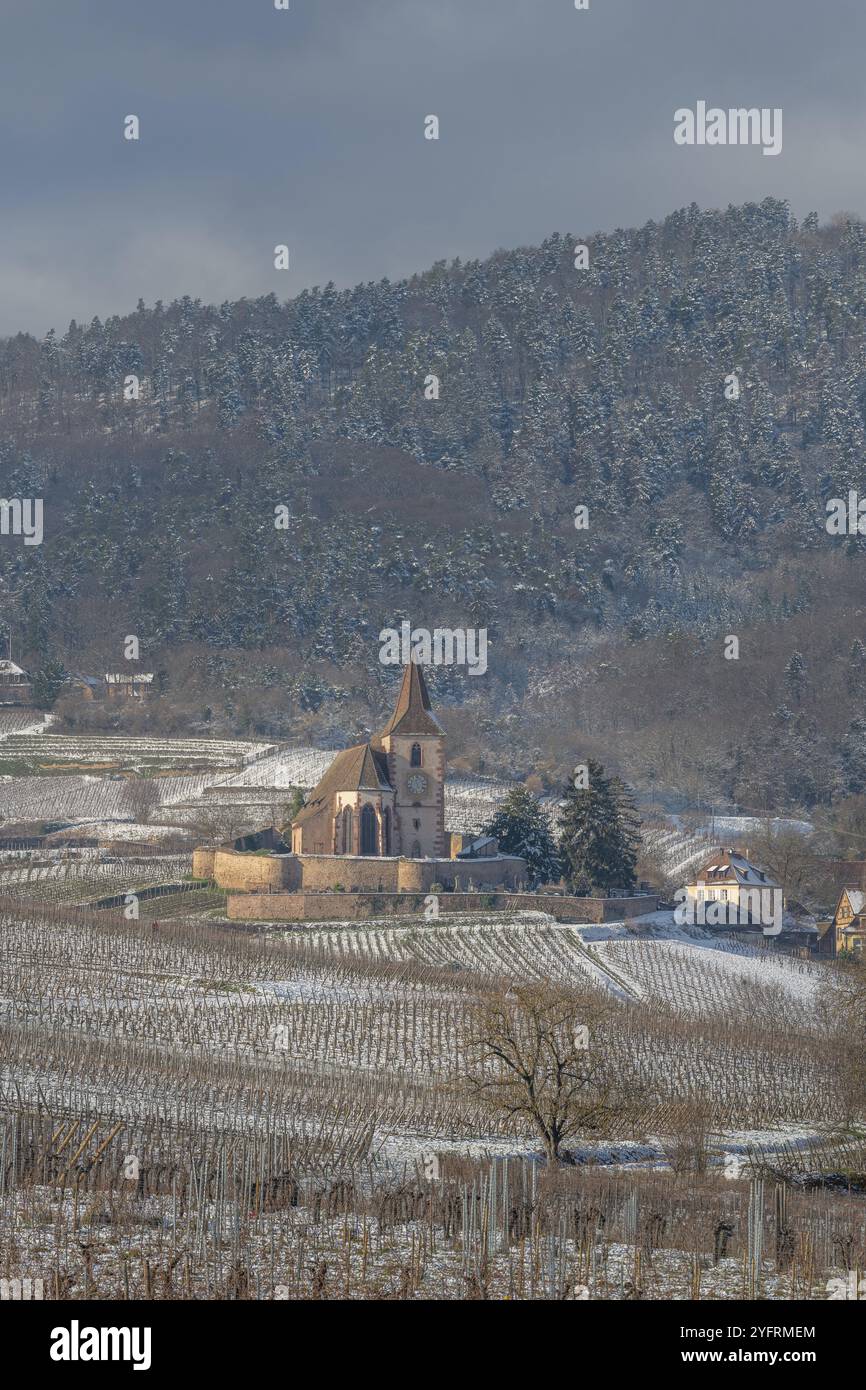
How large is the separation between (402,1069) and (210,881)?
4277cm

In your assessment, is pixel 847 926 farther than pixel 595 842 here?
Yes

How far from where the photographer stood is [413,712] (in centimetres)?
10112

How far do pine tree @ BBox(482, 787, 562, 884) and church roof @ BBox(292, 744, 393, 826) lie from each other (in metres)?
6.02

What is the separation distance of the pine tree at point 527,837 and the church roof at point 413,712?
19.7ft

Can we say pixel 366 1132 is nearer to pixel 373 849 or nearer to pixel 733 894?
pixel 373 849

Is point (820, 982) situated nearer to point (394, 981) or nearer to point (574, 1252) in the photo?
point (394, 981)

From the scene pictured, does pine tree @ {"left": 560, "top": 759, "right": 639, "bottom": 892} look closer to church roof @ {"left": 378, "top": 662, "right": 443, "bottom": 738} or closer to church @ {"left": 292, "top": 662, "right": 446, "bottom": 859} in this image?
church @ {"left": 292, "top": 662, "right": 446, "bottom": 859}

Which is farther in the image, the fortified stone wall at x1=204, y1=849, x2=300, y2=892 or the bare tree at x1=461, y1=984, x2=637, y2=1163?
the fortified stone wall at x1=204, y1=849, x2=300, y2=892

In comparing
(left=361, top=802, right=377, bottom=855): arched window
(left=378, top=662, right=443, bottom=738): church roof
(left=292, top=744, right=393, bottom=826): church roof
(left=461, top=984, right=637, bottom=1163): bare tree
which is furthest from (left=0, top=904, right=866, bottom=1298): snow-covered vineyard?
(left=378, top=662, right=443, bottom=738): church roof

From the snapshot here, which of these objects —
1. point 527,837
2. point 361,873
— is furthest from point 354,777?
point 527,837

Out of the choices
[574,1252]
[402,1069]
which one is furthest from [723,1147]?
[574,1252]

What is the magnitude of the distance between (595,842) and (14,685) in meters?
99.3

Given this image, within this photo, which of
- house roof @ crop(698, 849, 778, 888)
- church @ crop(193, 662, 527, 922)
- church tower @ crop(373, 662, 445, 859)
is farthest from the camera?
church tower @ crop(373, 662, 445, 859)

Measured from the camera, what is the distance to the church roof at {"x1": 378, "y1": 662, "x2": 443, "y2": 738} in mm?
100562
